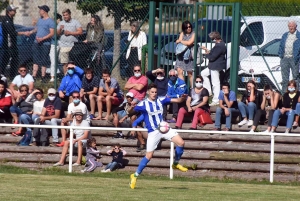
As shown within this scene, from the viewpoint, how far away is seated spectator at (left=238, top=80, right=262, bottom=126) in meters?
18.4

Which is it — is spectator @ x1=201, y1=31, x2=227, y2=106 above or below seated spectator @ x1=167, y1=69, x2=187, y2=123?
above

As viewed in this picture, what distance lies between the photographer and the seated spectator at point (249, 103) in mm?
18406

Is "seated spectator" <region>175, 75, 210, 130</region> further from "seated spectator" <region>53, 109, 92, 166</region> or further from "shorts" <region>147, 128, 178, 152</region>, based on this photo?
"shorts" <region>147, 128, 178, 152</region>

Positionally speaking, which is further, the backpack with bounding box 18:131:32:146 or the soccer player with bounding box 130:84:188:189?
the backpack with bounding box 18:131:32:146

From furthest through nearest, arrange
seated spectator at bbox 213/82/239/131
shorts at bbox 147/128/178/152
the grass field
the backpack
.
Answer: the backpack
seated spectator at bbox 213/82/239/131
shorts at bbox 147/128/178/152
the grass field

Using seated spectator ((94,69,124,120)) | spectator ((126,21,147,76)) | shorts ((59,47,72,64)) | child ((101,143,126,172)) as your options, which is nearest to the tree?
spectator ((126,21,147,76))

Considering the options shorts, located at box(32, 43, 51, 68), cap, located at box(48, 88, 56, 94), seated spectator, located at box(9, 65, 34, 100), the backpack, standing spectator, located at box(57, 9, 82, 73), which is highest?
standing spectator, located at box(57, 9, 82, 73)

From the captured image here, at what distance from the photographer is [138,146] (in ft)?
60.3

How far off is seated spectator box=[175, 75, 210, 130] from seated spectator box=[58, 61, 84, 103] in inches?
104

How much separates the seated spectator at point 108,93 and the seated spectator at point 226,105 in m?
2.37

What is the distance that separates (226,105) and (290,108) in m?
1.41

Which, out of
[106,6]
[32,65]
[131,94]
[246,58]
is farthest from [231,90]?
[32,65]

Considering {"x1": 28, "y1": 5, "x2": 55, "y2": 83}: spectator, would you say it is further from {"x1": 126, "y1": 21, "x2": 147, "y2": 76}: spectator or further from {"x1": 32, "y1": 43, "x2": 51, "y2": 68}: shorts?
{"x1": 126, "y1": 21, "x2": 147, "y2": 76}: spectator

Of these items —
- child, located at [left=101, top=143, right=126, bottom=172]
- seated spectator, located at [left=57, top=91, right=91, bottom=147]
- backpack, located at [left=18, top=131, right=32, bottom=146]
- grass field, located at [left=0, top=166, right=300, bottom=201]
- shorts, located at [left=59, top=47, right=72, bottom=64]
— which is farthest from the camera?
shorts, located at [left=59, top=47, right=72, bottom=64]
